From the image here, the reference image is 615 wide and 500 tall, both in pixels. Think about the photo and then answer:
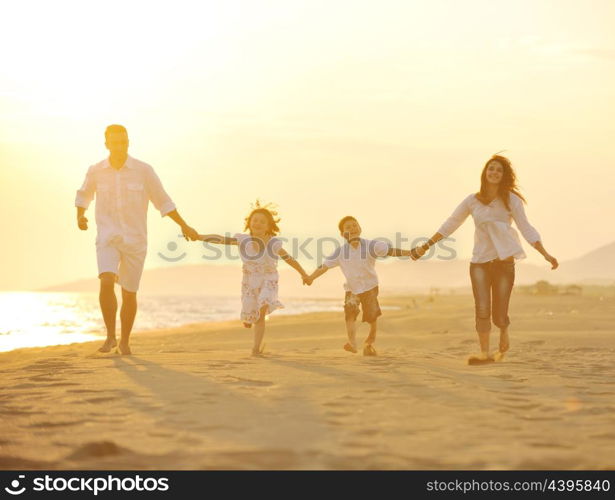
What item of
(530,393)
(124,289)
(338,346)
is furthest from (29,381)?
(338,346)

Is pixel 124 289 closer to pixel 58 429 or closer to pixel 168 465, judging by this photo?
pixel 58 429

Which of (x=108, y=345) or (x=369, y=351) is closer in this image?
(x=108, y=345)

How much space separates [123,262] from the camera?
781 cm

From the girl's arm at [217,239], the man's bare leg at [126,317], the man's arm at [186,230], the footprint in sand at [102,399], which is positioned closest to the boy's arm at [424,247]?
the girl's arm at [217,239]

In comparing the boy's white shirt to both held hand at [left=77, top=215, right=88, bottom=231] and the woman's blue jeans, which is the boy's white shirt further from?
held hand at [left=77, top=215, right=88, bottom=231]

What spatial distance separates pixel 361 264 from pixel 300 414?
5.00 metres

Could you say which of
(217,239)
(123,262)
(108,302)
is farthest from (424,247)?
(108,302)

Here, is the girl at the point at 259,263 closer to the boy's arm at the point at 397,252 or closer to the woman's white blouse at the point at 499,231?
the boy's arm at the point at 397,252

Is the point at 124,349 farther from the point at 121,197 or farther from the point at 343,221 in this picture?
the point at 343,221

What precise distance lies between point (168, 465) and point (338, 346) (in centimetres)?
870

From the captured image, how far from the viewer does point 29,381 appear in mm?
5598

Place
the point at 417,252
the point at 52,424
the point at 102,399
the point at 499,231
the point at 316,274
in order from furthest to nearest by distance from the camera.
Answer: the point at 316,274 → the point at 417,252 → the point at 499,231 → the point at 102,399 → the point at 52,424

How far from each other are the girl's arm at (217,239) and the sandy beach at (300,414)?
5.41 ft

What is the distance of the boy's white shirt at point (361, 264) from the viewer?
9.10 meters
